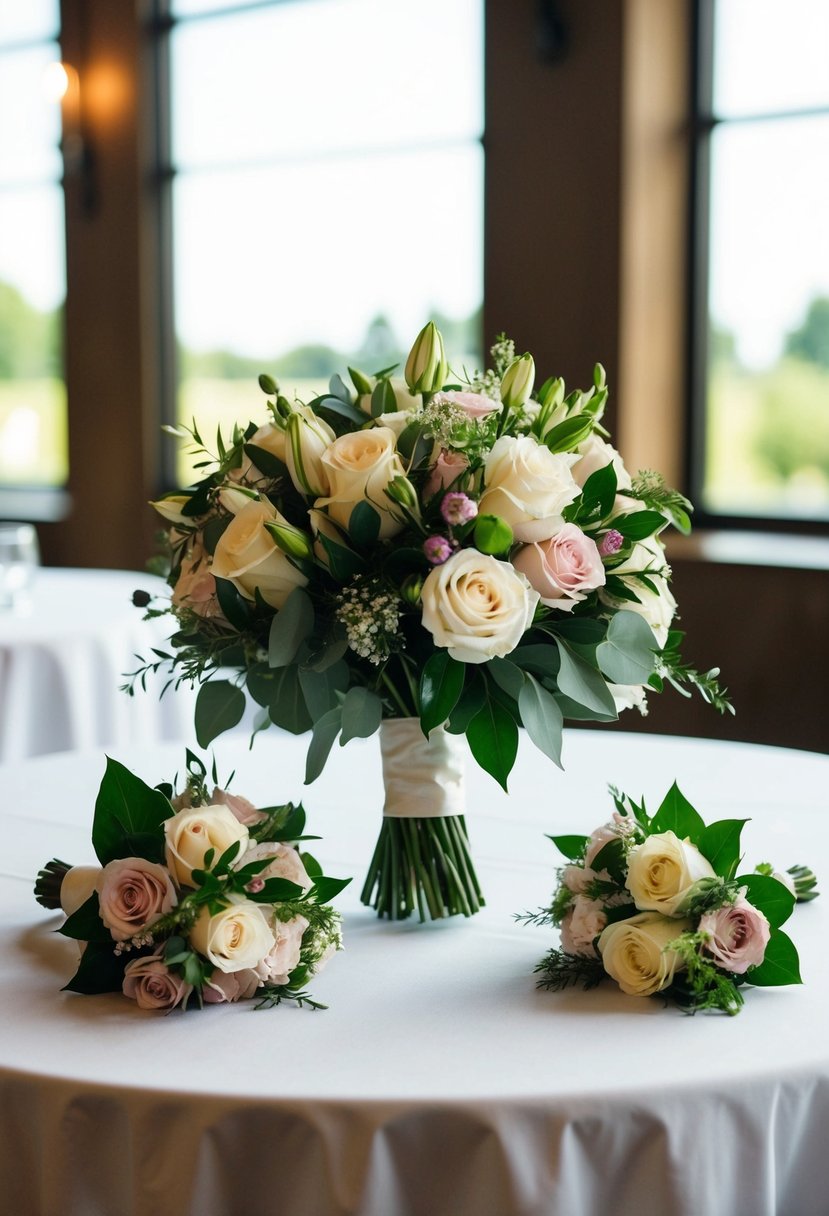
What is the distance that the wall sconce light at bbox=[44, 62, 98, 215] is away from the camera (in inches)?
221

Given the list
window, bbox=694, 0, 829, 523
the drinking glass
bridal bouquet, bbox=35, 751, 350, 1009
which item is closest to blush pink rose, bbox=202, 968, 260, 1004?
bridal bouquet, bbox=35, 751, 350, 1009

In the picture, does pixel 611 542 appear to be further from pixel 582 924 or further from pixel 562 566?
pixel 582 924

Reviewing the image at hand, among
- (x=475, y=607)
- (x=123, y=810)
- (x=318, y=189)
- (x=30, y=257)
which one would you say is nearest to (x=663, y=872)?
(x=475, y=607)

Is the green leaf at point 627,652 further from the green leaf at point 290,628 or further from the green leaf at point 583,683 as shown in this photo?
the green leaf at point 290,628

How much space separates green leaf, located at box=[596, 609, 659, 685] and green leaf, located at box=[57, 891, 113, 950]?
1.64 ft

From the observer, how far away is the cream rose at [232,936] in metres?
1.16

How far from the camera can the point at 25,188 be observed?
625 centimetres

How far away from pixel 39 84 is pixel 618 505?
5.57 meters

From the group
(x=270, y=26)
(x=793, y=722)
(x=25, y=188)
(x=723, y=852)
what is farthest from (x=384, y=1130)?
(x=25, y=188)

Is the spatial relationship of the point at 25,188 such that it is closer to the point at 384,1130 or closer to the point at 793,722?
the point at 793,722

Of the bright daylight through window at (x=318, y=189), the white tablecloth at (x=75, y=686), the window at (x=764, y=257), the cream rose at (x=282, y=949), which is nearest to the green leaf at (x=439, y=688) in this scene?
the cream rose at (x=282, y=949)

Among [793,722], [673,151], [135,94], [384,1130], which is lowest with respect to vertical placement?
[793,722]

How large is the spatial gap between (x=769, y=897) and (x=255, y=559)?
0.54 metres

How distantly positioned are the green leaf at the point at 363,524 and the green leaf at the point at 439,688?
0.12m
